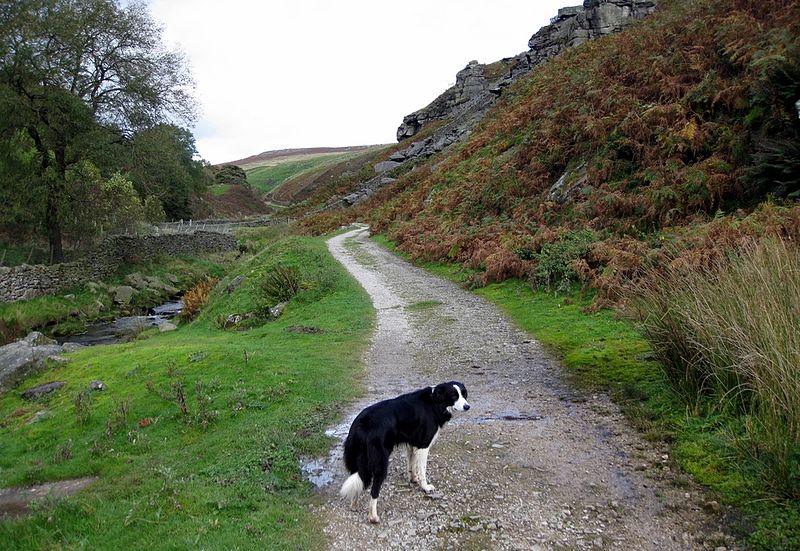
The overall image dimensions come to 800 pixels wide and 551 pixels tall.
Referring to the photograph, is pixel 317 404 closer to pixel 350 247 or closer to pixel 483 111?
pixel 350 247

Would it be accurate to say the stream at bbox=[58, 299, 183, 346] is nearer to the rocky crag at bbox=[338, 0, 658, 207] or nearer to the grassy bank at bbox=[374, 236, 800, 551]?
the grassy bank at bbox=[374, 236, 800, 551]

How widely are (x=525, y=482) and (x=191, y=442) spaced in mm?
4872

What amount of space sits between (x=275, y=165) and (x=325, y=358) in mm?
143254

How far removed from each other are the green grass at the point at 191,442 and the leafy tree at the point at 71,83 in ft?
58.0

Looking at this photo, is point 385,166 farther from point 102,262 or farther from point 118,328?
point 118,328

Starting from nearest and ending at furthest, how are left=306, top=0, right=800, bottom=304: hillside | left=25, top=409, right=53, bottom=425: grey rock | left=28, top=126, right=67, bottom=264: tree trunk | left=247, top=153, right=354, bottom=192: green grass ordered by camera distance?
left=25, top=409, right=53, bottom=425: grey rock < left=306, top=0, right=800, bottom=304: hillside < left=28, top=126, right=67, bottom=264: tree trunk < left=247, top=153, right=354, bottom=192: green grass

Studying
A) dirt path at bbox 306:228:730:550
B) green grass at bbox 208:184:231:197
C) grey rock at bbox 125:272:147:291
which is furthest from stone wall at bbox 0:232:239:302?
green grass at bbox 208:184:231:197

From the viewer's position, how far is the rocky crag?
4347 cm

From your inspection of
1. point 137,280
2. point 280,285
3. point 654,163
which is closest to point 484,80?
point 137,280

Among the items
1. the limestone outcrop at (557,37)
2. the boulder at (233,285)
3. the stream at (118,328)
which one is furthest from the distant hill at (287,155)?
the boulder at (233,285)

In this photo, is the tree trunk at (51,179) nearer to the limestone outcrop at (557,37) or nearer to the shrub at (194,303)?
the shrub at (194,303)

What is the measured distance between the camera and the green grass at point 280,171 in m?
122

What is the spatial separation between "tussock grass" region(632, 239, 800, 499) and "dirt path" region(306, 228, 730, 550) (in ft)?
2.95

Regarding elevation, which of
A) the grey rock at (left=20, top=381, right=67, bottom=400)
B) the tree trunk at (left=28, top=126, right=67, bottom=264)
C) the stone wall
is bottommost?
the grey rock at (left=20, top=381, right=67, bottom=400)
